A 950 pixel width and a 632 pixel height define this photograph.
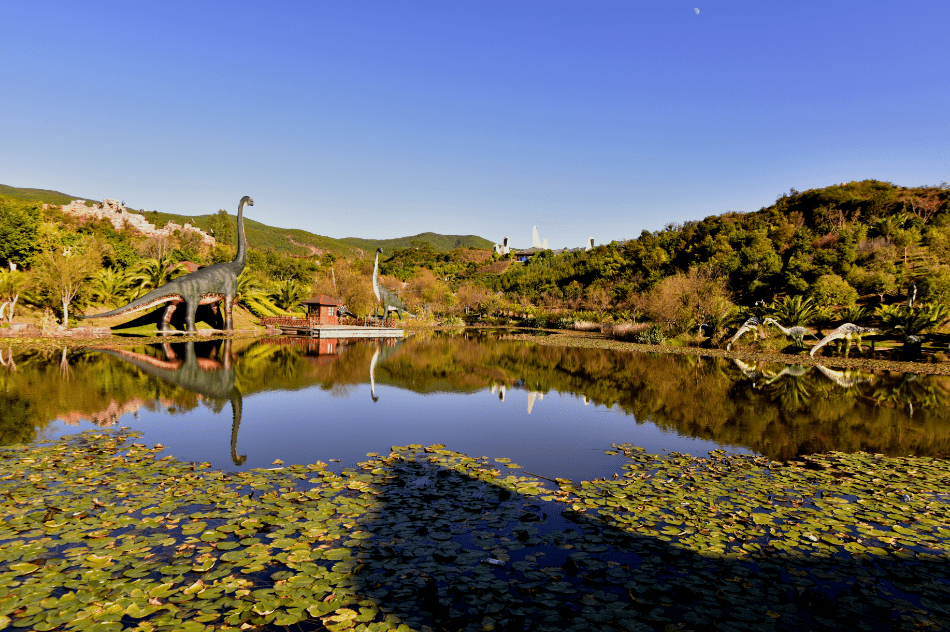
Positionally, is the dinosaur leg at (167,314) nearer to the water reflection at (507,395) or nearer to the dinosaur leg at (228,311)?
the dinosaur leg at (228,311)

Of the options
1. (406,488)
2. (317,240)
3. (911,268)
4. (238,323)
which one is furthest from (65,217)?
(911,268)

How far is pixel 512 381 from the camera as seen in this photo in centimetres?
1631

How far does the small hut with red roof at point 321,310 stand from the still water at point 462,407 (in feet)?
63.4

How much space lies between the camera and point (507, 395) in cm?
1383

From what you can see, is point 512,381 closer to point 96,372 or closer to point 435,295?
point 96,372

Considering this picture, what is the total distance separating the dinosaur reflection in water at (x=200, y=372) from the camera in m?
10.9

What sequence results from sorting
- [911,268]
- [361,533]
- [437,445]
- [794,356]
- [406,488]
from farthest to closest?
[911,268]
[794,356]
[437,445]
[406,488]
[361,533]

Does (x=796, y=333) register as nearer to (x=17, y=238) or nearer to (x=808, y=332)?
(x=808, y=332)

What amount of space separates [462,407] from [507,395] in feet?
6.98

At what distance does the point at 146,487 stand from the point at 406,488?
343cm

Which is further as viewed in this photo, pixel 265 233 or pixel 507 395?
pixel 265 233

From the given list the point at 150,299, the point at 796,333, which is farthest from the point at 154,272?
the point at 796,333

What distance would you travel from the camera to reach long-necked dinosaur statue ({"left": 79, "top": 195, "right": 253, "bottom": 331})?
988 inches

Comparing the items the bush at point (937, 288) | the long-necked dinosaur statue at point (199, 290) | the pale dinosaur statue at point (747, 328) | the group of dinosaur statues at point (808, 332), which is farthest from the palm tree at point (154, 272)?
the bush at point (937, 288)
